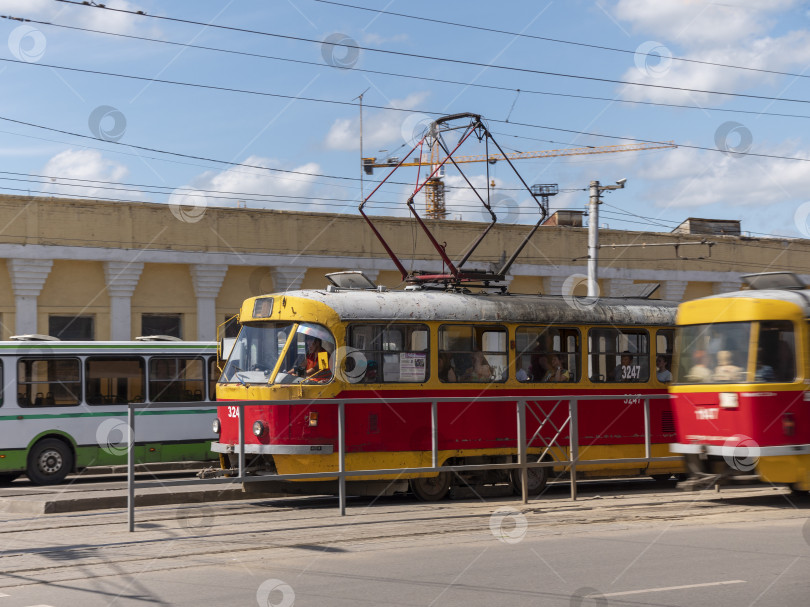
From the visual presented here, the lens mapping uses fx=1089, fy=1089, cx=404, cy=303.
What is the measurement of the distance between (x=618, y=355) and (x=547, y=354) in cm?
147

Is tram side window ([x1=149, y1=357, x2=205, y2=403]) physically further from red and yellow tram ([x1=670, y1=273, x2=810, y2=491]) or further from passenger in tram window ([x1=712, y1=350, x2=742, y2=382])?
passenger in tram window ([x1=712, y1=350, x2=742, y2=382])

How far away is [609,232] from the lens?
1626 inches

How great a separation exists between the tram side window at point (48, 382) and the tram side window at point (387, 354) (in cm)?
799

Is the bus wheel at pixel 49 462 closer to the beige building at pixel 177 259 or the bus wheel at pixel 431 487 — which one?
the bus wheel at pixel 431 487

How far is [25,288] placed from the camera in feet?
98.4

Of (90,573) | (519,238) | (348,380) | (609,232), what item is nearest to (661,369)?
(348,380)

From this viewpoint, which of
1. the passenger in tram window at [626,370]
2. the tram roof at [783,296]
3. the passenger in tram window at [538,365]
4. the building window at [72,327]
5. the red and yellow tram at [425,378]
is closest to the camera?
the tram roof at [783,296]

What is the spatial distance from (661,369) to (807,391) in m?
4.17

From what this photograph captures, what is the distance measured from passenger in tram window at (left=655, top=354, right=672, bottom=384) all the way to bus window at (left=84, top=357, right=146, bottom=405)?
10.1 meters

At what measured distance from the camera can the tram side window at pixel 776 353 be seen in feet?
47.0

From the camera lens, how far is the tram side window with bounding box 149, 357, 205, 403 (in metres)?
21.9

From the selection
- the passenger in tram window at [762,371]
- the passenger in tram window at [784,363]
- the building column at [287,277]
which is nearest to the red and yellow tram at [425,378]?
the passenger in tram window at [762,371]

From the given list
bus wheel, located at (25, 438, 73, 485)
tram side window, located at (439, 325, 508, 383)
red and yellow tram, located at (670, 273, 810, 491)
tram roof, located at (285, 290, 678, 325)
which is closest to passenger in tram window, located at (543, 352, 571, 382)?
tram roof, located at (285, 290, 678, 325)

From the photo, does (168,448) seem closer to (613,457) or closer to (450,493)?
(450,493)
